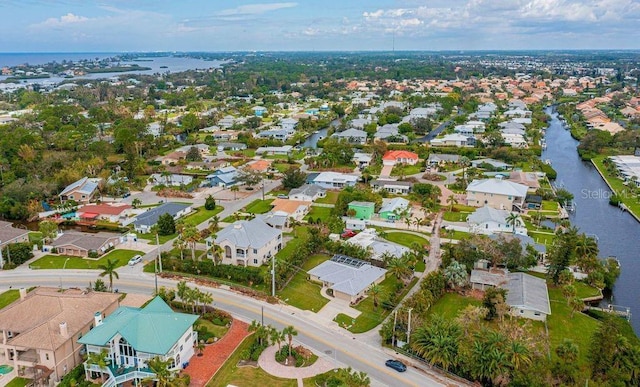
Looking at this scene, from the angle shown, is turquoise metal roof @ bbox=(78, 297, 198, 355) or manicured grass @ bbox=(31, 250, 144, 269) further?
manicured grass @ bbox=(31, 250, 144, 269)

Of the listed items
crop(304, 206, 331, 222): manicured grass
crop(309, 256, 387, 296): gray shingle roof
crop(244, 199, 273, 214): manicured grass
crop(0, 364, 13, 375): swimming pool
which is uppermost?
crop(309, 256, 387, 296): gray shingle roof

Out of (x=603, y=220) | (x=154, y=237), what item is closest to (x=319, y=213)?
(x=154, y=237)

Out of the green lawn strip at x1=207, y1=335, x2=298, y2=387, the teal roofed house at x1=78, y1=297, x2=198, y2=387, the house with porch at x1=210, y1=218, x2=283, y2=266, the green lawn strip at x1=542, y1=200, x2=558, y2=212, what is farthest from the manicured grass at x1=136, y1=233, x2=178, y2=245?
the green lawn strip at x1=542, y1=200, x2=558, y2=212

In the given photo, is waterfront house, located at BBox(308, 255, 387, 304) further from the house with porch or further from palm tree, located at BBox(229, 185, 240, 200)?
palm tree, located at BBox(229, 185, 240, 200)

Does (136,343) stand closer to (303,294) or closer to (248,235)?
(303,294)

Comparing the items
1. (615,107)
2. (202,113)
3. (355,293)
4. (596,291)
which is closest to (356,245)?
(355,293)

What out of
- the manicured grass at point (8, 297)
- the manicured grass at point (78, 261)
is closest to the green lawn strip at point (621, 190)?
the manicured grass at point (78, 261)

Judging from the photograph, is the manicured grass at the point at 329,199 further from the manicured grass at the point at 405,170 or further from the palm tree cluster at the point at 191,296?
the palm tree cluster at the point at 191,296

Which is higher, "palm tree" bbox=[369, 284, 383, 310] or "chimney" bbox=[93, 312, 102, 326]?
"chimney" bbox=[93, 312, 102, 326]

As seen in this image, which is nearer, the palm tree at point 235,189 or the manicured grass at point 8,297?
the manicured grass at point 8,297
